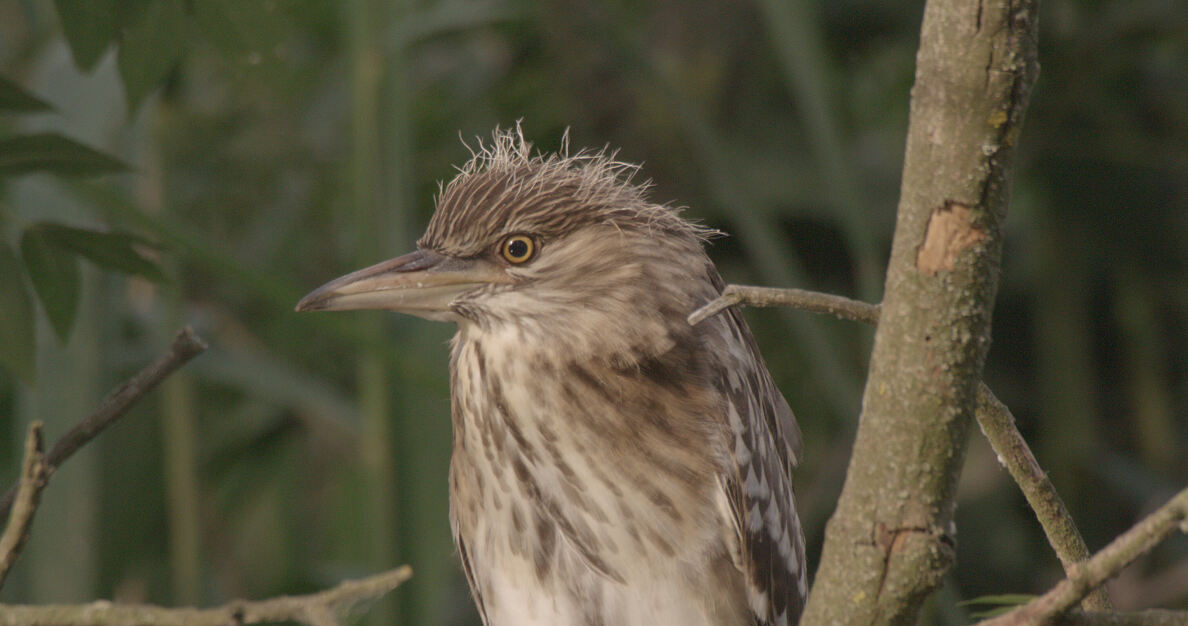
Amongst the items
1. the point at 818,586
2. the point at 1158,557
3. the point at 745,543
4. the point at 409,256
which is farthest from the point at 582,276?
the point at 1158,557

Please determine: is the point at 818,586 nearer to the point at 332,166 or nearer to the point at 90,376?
the point at 90,376

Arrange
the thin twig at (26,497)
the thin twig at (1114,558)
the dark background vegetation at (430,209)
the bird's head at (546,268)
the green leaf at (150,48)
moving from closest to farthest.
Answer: the thin twig at (1114,558) → the thin twig at (26,497) → the green leaf at (150,48) → the bird's head at (546,268) → the dark background vegetation at (430,209)

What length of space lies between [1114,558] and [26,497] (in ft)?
2.86

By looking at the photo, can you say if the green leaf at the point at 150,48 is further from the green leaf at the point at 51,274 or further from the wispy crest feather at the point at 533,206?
the wispy crest feather at the point at 533,206

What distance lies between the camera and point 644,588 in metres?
2.01

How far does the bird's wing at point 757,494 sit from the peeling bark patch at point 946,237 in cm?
105

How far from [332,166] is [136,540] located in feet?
5.20

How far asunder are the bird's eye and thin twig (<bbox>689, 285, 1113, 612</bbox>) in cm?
87

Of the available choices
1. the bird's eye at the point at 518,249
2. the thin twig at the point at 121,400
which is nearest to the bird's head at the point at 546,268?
the bird's eye at the point at 518,249

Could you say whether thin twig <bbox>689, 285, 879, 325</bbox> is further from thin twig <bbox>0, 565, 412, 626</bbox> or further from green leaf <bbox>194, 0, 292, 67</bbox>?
green leaf <bbox>194, 0, 292, 67</bbox>

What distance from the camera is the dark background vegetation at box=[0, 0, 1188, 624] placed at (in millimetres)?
3191

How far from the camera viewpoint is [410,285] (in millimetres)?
1922

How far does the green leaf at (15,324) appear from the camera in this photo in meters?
1.55

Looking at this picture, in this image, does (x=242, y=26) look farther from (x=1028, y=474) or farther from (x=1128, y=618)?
(x=1128, y=618)
